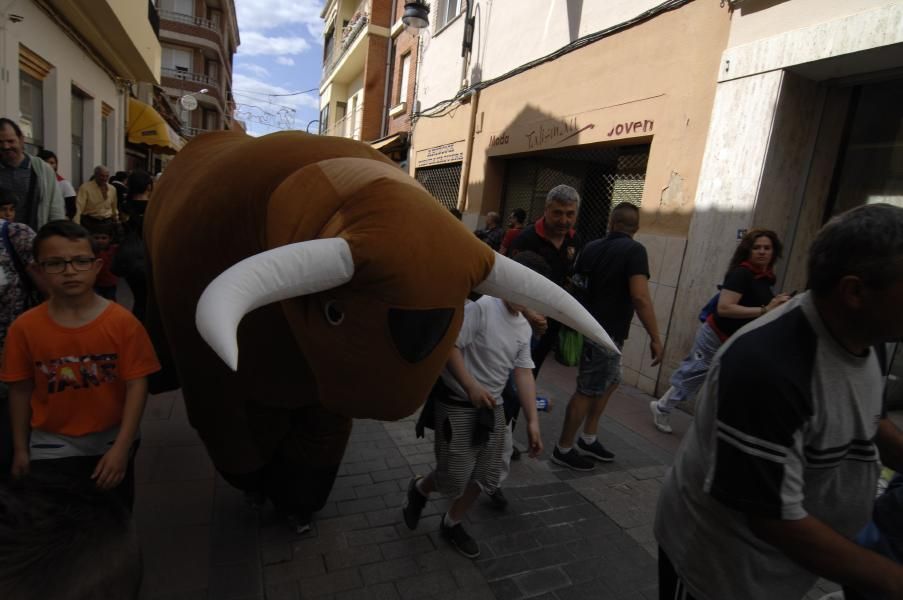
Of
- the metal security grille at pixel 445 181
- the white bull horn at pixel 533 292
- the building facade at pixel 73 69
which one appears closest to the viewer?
the white bull horn at pixel 533 292

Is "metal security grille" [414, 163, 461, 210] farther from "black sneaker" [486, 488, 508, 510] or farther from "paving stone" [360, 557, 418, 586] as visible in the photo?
"paving stone" [360, 557, 418, 586]

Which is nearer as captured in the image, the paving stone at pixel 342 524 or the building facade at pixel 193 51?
the paving stone at pixel 342 524

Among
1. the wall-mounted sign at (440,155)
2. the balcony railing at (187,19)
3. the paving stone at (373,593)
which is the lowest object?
the paving stone at (373,593)

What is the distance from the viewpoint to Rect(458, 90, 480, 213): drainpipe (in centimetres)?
900

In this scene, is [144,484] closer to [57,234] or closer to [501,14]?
[57,234]

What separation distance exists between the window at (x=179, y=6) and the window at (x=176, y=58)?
7.41 feet

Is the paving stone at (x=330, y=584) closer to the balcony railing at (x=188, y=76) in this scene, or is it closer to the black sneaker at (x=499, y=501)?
the black sneaker at (x=499, y=501)

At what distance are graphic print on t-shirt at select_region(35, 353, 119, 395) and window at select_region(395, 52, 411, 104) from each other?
13.2m

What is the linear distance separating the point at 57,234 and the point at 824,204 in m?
5.31

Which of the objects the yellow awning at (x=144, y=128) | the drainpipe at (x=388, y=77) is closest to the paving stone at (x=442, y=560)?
the yellow awning at (x=144, y=128)

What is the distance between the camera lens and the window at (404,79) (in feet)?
45.2

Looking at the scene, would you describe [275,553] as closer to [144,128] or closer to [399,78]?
[144,128]

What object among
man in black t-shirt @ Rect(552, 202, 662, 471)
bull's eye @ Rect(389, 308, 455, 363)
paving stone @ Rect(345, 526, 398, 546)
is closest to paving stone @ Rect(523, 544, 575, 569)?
paving stone @ Rect(345, 526, 398, 546)

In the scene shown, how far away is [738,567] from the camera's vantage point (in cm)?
122
